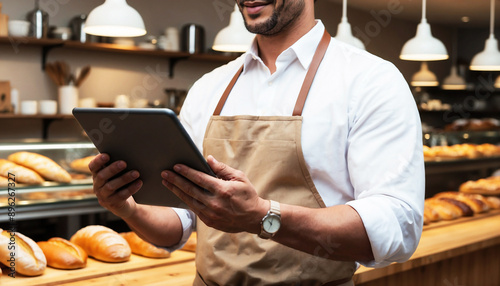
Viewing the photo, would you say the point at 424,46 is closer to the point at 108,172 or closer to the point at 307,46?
the point at 307,46

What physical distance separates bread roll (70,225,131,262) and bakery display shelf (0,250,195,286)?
2 centimetres

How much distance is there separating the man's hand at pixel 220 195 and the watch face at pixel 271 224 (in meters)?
0.01

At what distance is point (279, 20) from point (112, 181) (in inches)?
21.9

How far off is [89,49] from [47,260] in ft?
11.9

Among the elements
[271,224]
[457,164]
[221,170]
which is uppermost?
[221,170]

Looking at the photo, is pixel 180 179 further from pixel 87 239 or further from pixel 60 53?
pixel 60 53

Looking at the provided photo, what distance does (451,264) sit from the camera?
2727mm

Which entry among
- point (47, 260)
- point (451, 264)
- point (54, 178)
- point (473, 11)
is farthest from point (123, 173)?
point (473, 11)

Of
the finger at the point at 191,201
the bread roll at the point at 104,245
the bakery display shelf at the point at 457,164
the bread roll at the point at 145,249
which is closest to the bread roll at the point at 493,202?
the bakery display shelf at the point at 457,164

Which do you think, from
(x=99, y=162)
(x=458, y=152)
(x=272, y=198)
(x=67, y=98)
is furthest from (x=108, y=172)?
(x=67, y=98)

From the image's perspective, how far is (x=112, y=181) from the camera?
3.78ft

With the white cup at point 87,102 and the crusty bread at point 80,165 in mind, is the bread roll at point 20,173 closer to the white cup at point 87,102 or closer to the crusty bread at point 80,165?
the crusty bread at point 80,165

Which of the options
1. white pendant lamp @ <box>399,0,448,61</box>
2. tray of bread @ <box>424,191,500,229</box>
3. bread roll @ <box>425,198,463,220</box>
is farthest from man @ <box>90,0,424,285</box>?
white pendant lamp @ <box>399,0,448,61</box>

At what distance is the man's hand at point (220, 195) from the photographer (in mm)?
965
